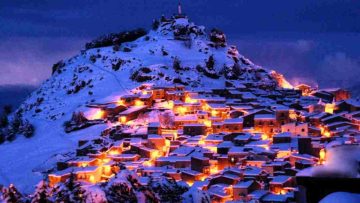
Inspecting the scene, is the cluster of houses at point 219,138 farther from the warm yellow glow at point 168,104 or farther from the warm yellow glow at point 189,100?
the warm yellow glow at point 189,100

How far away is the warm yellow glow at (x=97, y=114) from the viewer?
5288 centimetres

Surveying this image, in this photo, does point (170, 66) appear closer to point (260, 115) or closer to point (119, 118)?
point (119, 118)

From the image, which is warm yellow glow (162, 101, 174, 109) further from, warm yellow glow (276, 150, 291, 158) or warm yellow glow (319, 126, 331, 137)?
warm yellow glow (276, 150, 291, 158)

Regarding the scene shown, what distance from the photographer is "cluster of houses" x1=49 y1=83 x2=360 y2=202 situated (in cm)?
3369

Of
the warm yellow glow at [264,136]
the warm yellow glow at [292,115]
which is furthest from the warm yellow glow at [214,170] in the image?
the warm yellow glow at [292,115]

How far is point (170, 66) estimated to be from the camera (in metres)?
66.0

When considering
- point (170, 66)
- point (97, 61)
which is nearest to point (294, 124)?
point (170, 66)

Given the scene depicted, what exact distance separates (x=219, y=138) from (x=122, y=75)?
2633 cm

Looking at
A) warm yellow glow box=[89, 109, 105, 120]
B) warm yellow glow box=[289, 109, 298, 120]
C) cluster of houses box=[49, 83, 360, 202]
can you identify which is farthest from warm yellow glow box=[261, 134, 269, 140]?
warm yellow glow box=[89, 109, 105, 120]

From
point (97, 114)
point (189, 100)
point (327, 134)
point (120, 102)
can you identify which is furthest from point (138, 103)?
point (327, 134)

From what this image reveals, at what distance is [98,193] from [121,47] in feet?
225

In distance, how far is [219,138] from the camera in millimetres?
42031

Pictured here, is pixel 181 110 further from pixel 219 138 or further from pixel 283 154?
pixel 283 154

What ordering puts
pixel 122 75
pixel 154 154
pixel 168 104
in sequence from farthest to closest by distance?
1. pixel 122 75
2. pixel 168 104
3. pixel 154 154
